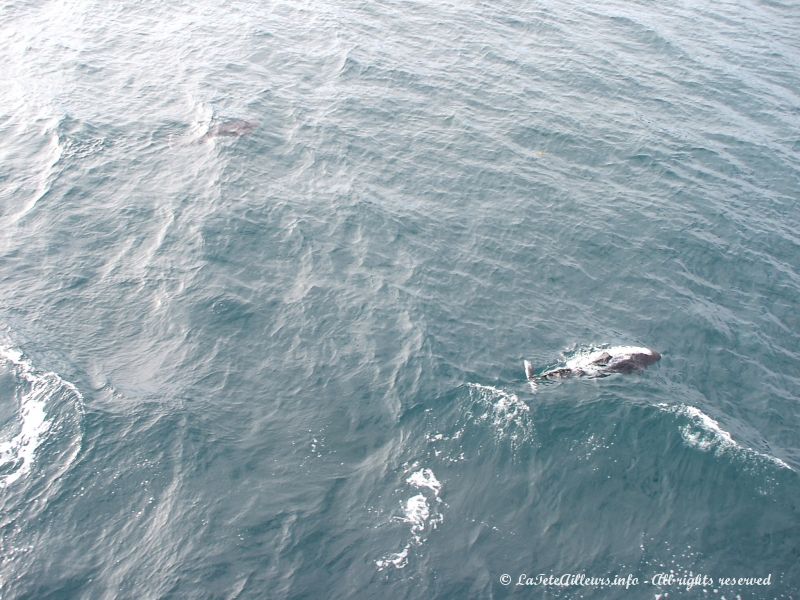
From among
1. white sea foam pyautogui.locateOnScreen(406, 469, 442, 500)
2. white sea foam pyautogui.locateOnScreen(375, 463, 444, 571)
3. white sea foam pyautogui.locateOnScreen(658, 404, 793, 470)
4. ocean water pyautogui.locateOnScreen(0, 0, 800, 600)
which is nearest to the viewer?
white sea foam pyautogui.locateOnScreen(375, 463, 444, 571)

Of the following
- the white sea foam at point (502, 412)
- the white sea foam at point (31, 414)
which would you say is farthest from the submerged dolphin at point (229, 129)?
the white sea foam at point (502, 412)

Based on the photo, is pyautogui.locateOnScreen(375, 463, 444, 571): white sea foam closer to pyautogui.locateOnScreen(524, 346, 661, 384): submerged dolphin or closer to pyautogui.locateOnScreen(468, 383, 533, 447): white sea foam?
pyautogui.locateOnScreen(468, 383, 533, 447): white sea foam

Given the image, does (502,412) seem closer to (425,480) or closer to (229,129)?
(425,480)

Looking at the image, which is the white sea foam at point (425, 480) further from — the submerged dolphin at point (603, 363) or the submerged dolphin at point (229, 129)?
the submerged dolphin at point (229, 129)

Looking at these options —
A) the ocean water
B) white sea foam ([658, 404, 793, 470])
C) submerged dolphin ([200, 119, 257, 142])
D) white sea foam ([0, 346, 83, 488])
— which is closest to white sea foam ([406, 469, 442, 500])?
the ocean water

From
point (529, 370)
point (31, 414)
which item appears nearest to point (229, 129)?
point (31, 414)
